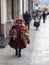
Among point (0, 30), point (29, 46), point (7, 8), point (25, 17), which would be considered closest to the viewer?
point (29, 46)

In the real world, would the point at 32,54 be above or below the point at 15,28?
below

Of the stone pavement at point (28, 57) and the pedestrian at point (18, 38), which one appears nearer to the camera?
the stone pavement at point (28, 57)

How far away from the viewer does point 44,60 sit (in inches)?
416

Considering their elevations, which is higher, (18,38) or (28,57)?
(18,38)

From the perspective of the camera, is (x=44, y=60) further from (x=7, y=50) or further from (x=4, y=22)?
(x=4, y=22)

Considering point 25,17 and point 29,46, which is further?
point 25,17

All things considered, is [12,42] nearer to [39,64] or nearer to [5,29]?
[39,64]

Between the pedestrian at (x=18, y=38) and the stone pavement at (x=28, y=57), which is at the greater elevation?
the pedestrian at (x=18, y=38)

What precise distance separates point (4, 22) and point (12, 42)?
17.9 ft

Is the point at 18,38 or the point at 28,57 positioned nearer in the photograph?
the point at 18,38

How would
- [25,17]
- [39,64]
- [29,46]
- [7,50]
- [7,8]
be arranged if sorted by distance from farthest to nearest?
1. [25,17]
2. [7,8]
3. [29,46]
4. [7,50]
5. [39,64]

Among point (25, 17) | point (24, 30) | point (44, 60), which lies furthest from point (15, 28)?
point (25, 17)

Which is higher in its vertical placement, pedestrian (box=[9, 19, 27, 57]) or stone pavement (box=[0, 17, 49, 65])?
pedestrian (box=[9, 19, 27, 57])

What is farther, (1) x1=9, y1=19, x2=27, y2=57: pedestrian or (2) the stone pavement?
(1) x1=9, y1=19, x2=27, y2=57: pedestrian
